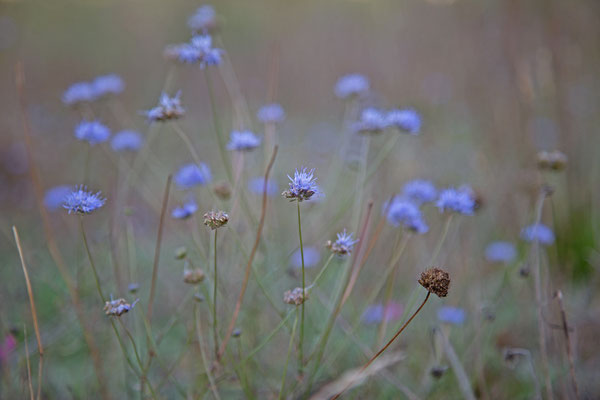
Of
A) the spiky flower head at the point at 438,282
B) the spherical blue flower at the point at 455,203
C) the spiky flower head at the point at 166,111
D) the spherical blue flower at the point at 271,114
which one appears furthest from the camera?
the spherical blue flower at the point at 271,114

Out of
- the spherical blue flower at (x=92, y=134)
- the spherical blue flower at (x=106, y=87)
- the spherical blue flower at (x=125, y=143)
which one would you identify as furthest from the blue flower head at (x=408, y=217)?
the spherical blue flower at (x=106, y=87)

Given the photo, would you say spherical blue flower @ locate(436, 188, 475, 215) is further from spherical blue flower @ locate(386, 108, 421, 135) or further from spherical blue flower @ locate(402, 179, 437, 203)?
spherical blue flower @ locate(386, 108, 421, 135)

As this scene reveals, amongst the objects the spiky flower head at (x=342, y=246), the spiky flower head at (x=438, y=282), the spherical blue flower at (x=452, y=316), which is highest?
the spiky flower head at (x=342, y=246)

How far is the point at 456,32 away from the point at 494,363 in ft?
9.93

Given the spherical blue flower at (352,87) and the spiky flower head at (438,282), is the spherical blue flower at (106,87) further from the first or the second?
the spiky flower head at (438,282)

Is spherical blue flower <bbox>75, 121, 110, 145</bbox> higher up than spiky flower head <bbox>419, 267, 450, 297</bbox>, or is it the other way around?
spherical blue flower <bbox>75, 121, 110, 145</bbox>

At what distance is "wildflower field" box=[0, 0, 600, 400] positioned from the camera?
148 cm

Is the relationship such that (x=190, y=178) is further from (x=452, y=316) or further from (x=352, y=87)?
(x=452, y=316)

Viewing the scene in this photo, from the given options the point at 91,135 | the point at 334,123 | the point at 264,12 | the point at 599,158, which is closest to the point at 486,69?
the point at 599,158

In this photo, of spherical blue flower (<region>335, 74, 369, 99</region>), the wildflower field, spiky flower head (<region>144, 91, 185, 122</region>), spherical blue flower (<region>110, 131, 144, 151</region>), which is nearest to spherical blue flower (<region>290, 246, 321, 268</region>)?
the wildflower field

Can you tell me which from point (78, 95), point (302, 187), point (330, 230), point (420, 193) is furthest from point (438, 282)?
point (78, 95)

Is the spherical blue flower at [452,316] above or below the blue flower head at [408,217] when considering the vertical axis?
below

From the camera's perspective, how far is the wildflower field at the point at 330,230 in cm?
148

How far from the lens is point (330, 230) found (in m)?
2.56
